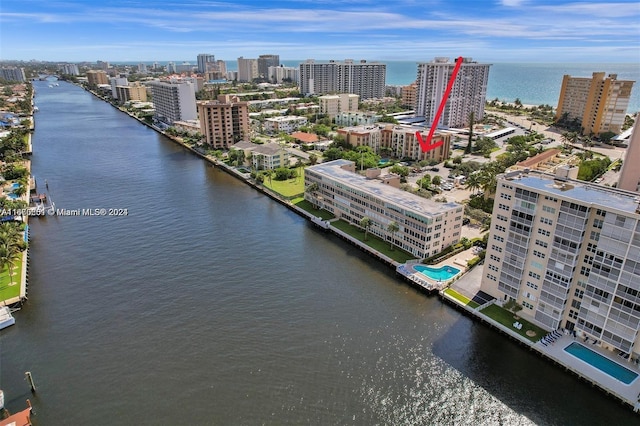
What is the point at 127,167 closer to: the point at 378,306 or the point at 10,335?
the point at 10,335

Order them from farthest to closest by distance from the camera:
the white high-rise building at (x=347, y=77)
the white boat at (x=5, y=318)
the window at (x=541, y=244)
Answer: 1. the white high-rise building at (x=347, y=77)
2. the white boat at (x=5, y=318)
3. the window at (x=541, y=244)

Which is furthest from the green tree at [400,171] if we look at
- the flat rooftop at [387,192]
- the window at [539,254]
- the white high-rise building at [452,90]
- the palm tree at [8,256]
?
the palm tree at [8,256]

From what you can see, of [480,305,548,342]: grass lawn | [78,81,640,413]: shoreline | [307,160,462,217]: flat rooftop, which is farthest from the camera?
[307,160,462,217]: flat rooftop

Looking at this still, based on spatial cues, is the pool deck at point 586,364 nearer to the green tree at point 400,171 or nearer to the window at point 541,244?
the window at point 541,244

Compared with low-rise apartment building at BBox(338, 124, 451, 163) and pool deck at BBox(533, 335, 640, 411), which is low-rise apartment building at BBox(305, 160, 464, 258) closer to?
pool deck at BBox(533, 335, 640, 411)

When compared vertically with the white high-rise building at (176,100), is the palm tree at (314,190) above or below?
below

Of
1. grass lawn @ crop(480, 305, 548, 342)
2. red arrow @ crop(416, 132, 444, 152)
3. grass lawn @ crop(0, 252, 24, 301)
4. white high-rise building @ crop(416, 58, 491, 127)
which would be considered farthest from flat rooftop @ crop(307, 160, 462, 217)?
white high-rise building @ crop(416, 58, 491, 127)

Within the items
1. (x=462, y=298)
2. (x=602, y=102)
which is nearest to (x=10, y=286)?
(x=462, y=298)
